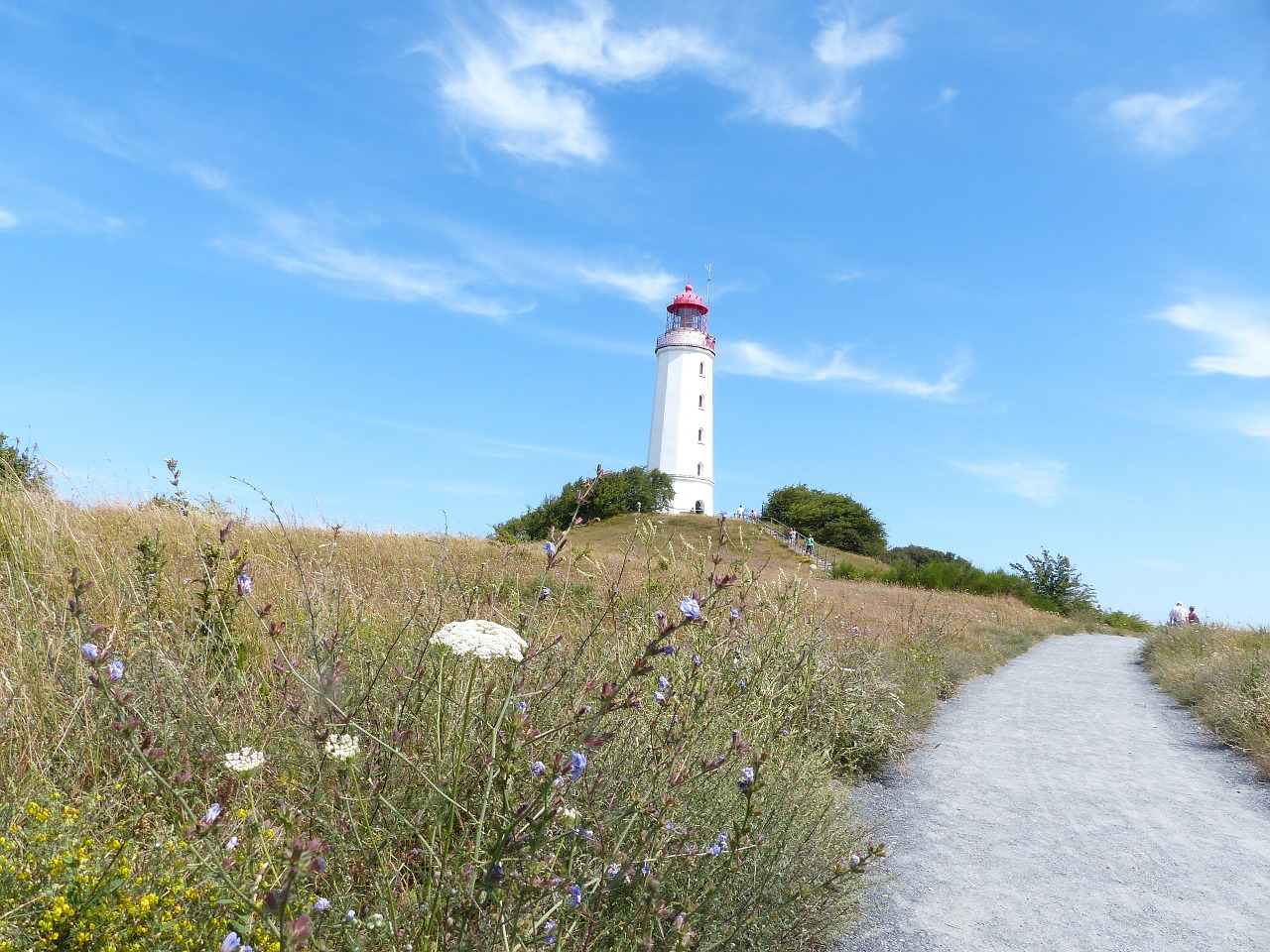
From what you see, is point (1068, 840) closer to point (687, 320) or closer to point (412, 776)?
point (412, 776)

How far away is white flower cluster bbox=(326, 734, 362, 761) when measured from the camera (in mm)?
1939

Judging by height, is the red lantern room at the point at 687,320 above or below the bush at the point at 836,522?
above

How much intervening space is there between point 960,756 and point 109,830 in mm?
5682

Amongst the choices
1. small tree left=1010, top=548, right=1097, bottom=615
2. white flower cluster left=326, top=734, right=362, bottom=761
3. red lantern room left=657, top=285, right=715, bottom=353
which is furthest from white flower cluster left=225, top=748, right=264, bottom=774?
red lantern room left=657, top=285, right=715, bottom=353

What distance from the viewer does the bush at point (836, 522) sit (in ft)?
157

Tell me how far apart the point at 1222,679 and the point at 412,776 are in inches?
378

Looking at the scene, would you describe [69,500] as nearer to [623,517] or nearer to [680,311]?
[623,517]

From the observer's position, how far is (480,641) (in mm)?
2100

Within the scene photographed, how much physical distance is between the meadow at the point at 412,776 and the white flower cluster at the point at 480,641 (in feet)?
0.03

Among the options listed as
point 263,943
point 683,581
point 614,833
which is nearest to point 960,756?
point 683,581

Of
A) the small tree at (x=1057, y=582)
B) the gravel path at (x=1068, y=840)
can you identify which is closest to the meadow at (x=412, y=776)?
the gravel path at (x=1068, y=840)

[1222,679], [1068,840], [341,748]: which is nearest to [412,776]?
[341,748]

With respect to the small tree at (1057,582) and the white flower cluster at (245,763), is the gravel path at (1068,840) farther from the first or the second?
the small tree at (1057,582)

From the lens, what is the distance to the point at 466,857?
2229 mm
